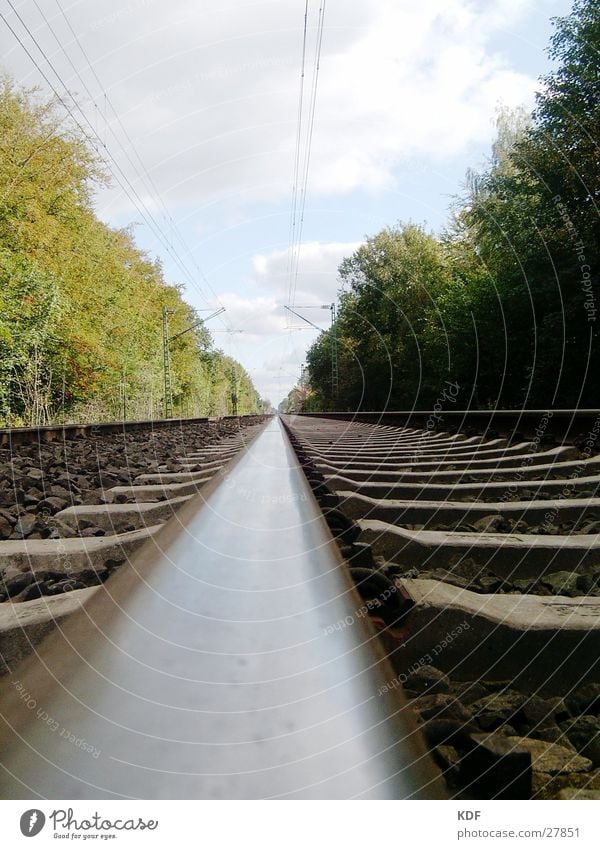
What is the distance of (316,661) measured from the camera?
0.92 metres

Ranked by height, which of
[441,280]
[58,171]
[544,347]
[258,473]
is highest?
[58,171]

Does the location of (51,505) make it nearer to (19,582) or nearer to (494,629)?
(19,582)

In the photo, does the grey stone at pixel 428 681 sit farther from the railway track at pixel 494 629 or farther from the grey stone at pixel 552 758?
the grey stone at pixel 552 758

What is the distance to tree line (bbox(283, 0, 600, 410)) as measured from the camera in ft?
37.1

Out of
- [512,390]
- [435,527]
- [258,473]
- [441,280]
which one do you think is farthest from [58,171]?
[435,527]

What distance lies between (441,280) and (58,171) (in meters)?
12.2

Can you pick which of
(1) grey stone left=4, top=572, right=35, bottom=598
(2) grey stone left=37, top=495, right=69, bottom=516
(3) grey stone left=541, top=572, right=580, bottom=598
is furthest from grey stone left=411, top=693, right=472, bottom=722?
(2) grey stone left=37, top=495, right=69, bottom=516

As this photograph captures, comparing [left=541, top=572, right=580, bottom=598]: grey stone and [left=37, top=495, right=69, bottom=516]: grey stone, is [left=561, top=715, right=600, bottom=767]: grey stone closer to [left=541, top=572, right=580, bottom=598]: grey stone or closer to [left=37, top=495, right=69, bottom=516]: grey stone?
[left=541, top=572, right=580, bottom=598]: grey stone

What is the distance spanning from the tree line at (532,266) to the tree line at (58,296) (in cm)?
902

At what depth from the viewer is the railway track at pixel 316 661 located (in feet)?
2.15

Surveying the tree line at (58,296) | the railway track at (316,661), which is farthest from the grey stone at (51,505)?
the tree line at (58,296)

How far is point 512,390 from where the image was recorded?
1471 cm

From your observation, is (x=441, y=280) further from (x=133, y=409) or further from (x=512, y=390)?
(x=133, y=409)
